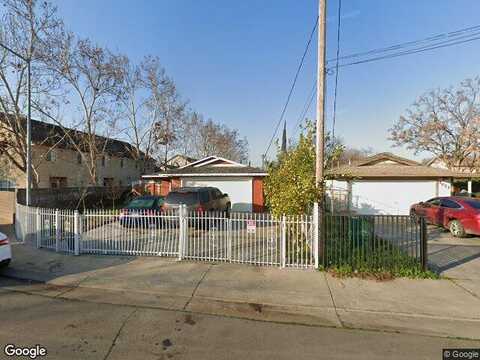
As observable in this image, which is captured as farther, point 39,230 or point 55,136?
point 55,136

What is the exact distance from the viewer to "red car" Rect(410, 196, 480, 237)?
10.3 metres

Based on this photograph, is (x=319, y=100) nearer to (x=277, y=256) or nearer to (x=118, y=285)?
(x=277, y=256)

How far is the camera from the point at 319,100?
723 centimetres

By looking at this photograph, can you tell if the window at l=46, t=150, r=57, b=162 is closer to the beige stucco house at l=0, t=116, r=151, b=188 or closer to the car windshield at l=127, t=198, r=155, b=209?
the beige stucco house at l=0, t=116, r=151, b=188

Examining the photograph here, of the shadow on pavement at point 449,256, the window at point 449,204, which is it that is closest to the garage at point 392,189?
the window at point 449,204

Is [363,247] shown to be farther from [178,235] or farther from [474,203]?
[474,203]

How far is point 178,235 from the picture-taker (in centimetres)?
832

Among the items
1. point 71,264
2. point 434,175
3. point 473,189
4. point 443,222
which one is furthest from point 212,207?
point 473,189

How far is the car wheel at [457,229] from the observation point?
10625 mm

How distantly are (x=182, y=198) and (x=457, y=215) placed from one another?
35.3 feet

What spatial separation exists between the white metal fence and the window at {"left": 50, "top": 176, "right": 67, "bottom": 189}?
20.0 m

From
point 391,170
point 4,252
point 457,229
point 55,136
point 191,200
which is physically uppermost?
point 55,136

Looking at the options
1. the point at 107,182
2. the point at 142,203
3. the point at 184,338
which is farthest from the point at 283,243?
the point at 107,182

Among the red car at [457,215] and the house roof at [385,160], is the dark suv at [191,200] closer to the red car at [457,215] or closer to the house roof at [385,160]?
the red car at [457,215]
